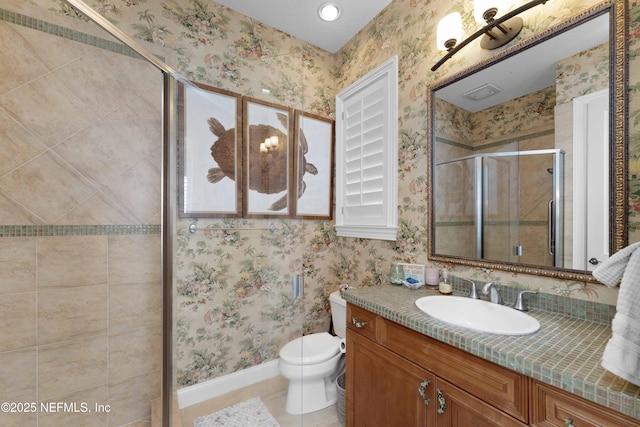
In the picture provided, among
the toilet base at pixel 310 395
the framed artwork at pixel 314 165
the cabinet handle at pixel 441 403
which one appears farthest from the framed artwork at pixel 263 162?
the cabinet handle at pixel 441 403

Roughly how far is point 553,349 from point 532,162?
0.79 metres

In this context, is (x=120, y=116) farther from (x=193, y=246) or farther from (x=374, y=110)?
(x=374, y=110)

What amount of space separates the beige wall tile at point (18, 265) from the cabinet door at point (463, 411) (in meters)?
1.92

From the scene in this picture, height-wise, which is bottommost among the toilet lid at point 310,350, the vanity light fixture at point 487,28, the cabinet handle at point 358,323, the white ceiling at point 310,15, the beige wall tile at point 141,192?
the toilet lid at point 310,350

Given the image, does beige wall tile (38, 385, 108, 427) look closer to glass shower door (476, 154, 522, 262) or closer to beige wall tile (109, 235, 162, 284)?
beige wall tile (109, 235, 162, 284)

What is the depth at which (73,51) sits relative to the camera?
138 centimetres

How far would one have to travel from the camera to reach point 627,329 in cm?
61

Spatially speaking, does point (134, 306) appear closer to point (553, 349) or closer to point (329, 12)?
point (553, 349)

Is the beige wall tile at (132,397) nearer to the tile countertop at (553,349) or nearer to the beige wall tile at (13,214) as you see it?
the beige wall tile at (13,214)

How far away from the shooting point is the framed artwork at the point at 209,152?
1.49 m

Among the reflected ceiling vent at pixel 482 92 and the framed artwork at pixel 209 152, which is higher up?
the reflected ceiling vent at pixel 482 92

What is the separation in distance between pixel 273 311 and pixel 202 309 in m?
0.43

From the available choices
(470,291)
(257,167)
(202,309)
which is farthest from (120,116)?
(470,291)

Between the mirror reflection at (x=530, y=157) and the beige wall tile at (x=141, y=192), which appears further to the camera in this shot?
the beige wall tile at (x=141, y=192)
